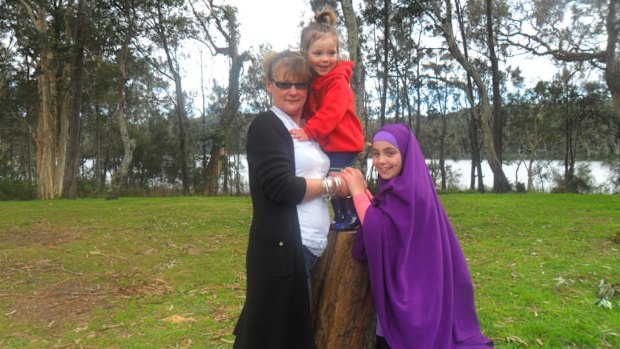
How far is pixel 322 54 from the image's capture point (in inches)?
92.1

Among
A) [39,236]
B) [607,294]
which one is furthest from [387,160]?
[39,236]

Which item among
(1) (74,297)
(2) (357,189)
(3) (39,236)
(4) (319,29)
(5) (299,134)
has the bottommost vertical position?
(1) (74,297)

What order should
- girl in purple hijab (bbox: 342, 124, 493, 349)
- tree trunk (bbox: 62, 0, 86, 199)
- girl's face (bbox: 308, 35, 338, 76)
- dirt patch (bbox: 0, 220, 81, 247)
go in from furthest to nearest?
1. tree trunk (bbox: 62, 0, 86, 199)
2. dirt patch (bbox: 0, 220, 81, 247)
3. girl's face (bbox: 308, 35, 338, 76)
4. girl in purple hijab (bbox: 342, 124, 493, 349)

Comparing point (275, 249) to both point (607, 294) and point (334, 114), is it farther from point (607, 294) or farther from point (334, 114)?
point (607, 294)

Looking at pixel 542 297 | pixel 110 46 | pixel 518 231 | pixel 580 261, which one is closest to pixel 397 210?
pixel 542 297

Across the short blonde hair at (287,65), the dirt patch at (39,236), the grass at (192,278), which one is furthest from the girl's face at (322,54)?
the dirt patch at (39,236)

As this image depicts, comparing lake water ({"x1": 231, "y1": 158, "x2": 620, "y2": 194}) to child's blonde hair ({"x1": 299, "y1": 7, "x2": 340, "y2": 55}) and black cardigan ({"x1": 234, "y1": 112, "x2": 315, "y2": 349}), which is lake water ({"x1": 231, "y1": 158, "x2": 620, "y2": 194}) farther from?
black cardigan ({"x1": 234, "y1": 112, "x2": 315, "y2": 349})

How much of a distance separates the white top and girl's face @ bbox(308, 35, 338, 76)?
31 cm

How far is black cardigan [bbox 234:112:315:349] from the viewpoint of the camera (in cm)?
201

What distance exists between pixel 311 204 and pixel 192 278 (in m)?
4.38

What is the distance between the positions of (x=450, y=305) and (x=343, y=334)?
0.53 meters

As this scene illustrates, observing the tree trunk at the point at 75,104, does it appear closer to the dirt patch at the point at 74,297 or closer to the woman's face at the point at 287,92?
the dirt patch at the point at 74,297

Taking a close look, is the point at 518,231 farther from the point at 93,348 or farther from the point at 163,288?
the point at 93,348

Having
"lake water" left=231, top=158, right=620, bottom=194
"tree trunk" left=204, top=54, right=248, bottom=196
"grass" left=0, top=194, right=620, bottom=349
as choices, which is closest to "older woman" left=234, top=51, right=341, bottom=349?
"grass" left=0, top=194, right=620, bottom=349
